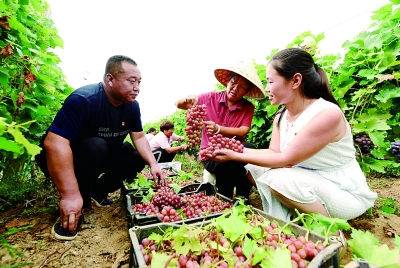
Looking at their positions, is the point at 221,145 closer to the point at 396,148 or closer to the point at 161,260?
the point at 161,260

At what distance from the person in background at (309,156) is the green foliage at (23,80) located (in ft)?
6.03

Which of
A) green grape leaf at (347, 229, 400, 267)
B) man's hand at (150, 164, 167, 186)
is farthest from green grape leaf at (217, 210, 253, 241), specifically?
man's hand at (150, 164, 167, 186)

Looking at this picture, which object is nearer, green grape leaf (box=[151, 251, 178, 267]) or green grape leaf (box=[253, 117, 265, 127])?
green grape leaf (box=[151, 251, 178, 267])

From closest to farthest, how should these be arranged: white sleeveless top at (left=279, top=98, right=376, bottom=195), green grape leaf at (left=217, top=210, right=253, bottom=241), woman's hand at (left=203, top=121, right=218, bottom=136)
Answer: green grape leaf at (left=217, top=210, right=253, bottom=241), white sleeveless top at (left=279, top=98, right=376, bottom=195), woman's hand at (left=203, top=121, right=218, bottom=136)

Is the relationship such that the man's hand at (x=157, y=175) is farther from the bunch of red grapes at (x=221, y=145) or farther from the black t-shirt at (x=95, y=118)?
the bunch of red grapes at (x=221, y=145)

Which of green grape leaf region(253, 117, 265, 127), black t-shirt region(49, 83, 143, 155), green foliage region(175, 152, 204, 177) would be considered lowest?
green foliage region(175, 152, 204, 177)

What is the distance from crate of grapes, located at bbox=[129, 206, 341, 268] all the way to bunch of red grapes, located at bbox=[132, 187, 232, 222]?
588mm

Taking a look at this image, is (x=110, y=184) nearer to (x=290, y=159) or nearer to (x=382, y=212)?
(x=290, y=159)

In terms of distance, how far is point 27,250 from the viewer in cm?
207

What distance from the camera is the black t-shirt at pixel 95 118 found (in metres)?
2.28

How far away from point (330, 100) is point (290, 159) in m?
0.79

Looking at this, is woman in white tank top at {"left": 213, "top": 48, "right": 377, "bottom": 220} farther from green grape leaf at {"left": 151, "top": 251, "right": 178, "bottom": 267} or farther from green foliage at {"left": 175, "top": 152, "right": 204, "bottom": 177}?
green foliage at {"left": 175, "top": 152, "right": 204, "bottom": 177}

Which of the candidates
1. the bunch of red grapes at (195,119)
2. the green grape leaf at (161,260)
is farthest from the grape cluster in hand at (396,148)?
the green grape leaf at (161,260)

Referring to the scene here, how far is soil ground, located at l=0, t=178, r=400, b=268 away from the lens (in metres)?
1.95
